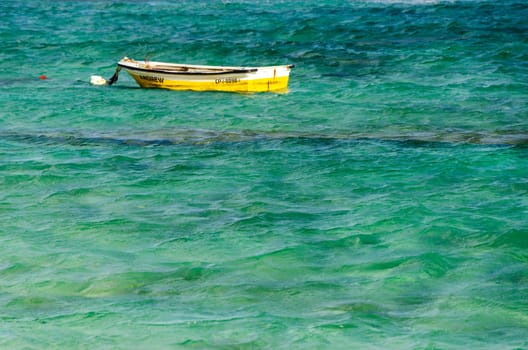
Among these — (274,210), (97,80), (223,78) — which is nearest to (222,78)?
(223,78)

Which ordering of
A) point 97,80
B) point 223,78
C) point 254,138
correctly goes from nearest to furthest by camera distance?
1. point 254,138
2. point 223,78
3. point 97,80

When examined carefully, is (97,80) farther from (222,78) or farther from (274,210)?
(274,210)

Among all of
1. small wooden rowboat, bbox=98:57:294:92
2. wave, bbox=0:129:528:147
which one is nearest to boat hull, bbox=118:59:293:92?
small wooden rowboat, bbox=98:57:294:92

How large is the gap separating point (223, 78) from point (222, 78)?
0.12 feet

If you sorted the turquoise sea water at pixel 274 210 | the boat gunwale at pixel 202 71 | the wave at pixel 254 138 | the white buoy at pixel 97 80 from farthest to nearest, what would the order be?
the white buoy at pixel 97 80
the boat gunwale at pixel 202 71
the wave at pixel 254 138
the turquoise sea water at pixel 274 210

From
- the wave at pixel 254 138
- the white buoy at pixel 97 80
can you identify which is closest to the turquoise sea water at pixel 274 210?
the wave at pixel 254 138

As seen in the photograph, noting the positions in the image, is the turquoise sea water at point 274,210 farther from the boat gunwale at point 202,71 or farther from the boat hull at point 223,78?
the boat gunwale at point 202,71

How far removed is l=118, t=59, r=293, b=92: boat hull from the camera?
29.9 meters

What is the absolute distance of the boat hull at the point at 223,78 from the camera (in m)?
29.9

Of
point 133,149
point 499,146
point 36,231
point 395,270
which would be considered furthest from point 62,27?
point 395,270

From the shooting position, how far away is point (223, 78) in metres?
29.9

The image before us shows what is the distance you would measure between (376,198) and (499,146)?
5840 millimetres

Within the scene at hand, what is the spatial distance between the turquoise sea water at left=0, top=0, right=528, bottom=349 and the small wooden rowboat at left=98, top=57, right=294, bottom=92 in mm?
455

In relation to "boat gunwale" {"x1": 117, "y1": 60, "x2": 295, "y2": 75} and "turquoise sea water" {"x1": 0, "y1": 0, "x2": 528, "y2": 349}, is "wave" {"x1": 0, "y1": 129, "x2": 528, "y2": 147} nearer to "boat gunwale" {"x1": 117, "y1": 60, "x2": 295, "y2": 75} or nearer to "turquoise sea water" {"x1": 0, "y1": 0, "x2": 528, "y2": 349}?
"turquoise sea water" {"x1": 0, "y1": 0, "x2": 528, "y2": 349}
